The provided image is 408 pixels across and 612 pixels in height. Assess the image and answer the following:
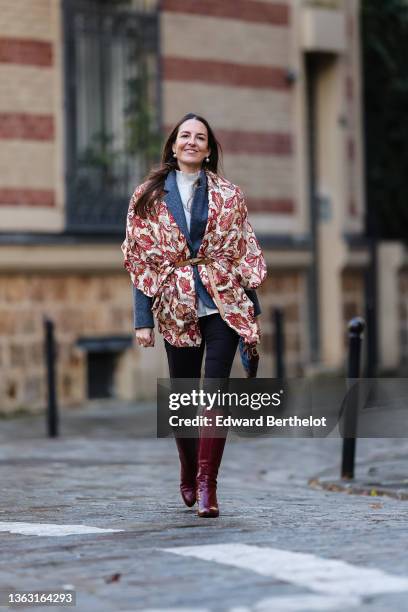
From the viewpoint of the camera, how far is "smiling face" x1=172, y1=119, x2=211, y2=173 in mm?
8070

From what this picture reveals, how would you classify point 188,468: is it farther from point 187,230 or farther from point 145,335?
point 187,230

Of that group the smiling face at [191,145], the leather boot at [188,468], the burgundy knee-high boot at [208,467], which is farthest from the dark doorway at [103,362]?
the burgundy knee-high boot at [208,467]

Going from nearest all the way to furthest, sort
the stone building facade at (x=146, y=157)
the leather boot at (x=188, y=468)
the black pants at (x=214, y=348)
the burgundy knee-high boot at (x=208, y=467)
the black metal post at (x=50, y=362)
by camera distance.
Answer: the burgundy knee-high boot at (x=208, y=467) < the black pants at (x=214, y=348) < the leather boot at (x=188, y=468) < the black metal post at (x=50, y=362) < the stone building facade at (x=146, y=157)

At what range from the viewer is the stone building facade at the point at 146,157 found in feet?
54.0

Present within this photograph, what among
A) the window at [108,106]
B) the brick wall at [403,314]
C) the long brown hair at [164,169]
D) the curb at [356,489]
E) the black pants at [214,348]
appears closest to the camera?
the black pants at [214,348]

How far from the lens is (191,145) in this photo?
8.08 meters

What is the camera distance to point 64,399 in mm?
16953

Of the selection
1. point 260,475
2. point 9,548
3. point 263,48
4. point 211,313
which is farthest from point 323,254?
point 9,548

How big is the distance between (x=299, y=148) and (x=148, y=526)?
1213 centimetres

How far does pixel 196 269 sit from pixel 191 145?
2.08 ft

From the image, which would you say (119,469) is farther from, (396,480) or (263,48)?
(263,48)

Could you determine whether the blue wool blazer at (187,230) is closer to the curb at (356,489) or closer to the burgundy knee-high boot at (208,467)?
the burgundy knee-high boot at (208,467)

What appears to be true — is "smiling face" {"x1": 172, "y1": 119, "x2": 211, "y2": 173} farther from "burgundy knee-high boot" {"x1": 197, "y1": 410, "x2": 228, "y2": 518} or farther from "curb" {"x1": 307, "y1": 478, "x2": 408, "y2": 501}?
"curb" {"x1": 307, "y1": 478, "x2": 408, "y2": 501}

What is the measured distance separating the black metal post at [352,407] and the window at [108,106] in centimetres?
678
